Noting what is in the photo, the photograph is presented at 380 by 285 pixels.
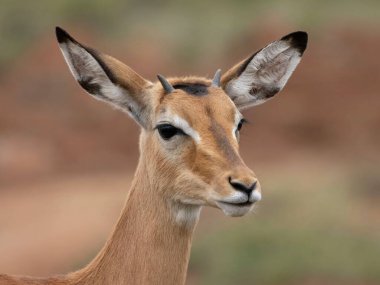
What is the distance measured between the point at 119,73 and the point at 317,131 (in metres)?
17.5

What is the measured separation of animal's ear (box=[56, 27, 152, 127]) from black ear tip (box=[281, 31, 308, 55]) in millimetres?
1136

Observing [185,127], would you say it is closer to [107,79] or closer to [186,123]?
[186,123]

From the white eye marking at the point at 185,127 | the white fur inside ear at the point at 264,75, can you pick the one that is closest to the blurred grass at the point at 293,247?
the white fur inside ear at the point at 264,75

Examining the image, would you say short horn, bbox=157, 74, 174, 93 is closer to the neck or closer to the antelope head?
the antelope head

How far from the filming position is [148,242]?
8070mm

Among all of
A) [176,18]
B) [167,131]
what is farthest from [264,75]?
[176,18]

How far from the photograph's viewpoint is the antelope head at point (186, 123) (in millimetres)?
7711

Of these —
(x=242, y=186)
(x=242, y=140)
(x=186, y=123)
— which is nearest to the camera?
(x=242, y=186)

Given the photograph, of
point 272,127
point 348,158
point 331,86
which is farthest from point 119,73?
point 331,86

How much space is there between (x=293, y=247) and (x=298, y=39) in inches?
317

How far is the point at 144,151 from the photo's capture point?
8289 millimetres

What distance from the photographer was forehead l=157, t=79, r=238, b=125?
804 cm

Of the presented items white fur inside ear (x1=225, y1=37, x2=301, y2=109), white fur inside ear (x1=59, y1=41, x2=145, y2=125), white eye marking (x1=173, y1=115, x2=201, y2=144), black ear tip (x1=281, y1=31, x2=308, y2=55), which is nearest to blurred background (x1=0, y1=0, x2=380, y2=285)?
white fur inside ear (x1=225, y1=37, x2=301, y2=109)

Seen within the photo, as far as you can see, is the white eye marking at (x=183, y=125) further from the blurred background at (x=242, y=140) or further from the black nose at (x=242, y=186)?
the blurred background at (x=242, y=140)
